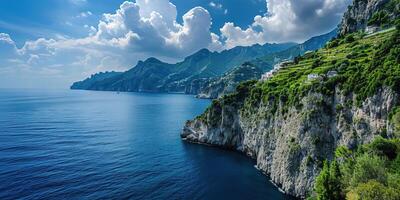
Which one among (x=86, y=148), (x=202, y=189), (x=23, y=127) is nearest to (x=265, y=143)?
(x=202, y=189)

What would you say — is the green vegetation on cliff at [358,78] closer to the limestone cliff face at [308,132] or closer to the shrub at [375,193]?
the limestone cliff face at [308,132]

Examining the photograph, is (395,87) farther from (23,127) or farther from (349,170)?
(23,127)

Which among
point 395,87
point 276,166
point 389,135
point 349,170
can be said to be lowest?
point 276,166

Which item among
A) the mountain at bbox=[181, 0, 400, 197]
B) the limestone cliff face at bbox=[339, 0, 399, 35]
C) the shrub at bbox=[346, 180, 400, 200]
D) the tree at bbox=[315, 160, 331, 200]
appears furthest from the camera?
the limestone cliff face at bbox=[339, 0, 399, 35]

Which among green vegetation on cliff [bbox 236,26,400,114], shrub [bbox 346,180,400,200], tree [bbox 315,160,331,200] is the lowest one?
tree [bbox 315,160,331,200]

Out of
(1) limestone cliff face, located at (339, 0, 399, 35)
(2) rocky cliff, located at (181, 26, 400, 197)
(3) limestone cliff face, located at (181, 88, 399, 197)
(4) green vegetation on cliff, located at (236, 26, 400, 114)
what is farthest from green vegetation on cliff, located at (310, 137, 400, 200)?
(1) limestone cliff face, located at (339, 0, 399, 35)

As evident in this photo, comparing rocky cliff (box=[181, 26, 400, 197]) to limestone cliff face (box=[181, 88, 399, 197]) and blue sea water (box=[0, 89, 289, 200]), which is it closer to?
limestone cliff face (box=[181, 88, 399, 197])

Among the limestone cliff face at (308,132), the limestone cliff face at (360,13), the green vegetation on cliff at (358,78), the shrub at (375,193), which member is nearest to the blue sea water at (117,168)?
the limestone cliff face at (308,132)
